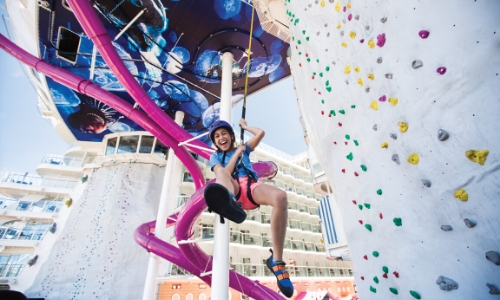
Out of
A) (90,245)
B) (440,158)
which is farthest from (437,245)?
(90,245)

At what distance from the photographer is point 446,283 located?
890mm

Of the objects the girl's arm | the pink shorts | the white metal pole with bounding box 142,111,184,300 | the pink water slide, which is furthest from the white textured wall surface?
→ the girl's arm

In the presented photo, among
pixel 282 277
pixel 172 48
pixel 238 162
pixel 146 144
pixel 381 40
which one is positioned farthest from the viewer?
pixel 146 144

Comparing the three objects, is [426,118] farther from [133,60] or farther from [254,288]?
[133,60]

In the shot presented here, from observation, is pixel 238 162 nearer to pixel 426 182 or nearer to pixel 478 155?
pixel 426 182

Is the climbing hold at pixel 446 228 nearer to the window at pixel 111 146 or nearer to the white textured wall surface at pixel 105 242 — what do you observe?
the white textured wall surface at pixel 105 242

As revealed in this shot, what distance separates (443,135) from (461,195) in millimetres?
235

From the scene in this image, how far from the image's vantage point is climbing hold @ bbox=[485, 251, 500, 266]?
763mm

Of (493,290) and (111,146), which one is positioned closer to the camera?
(493,290)

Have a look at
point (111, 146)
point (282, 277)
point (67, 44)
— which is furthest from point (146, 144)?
point (282, 277)

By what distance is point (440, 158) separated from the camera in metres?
0.97

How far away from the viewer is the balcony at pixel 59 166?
57.2 feet

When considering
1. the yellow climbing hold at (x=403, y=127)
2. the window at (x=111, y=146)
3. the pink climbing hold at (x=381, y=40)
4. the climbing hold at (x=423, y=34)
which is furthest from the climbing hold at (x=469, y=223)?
the window at (x=111, y=146)

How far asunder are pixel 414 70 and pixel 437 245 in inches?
29.9
